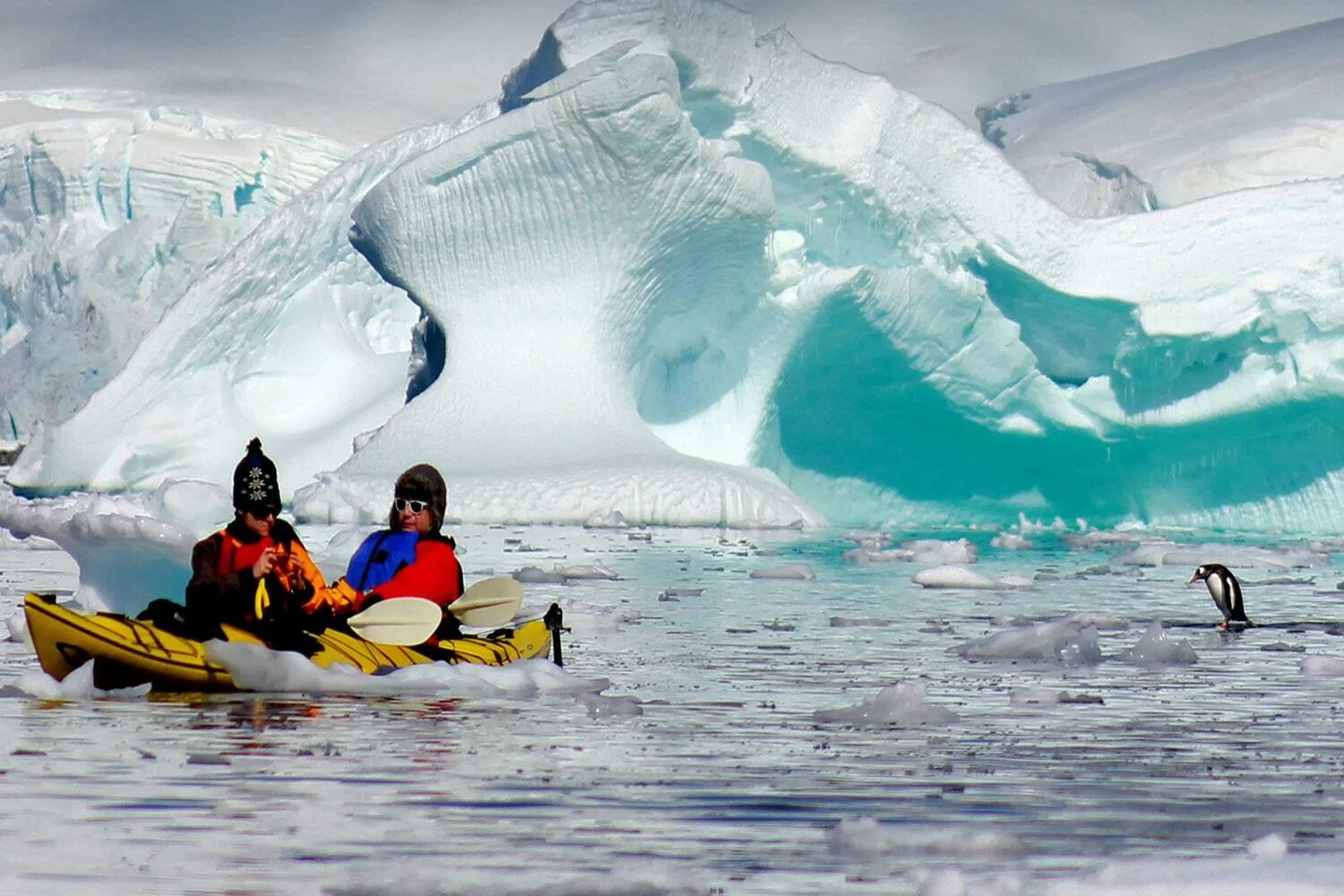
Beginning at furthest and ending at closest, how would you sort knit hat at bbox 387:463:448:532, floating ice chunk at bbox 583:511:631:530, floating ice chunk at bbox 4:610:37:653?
floating ice chunk at bbox 583:511:631:530
floating ice chunk at bbox 4:610:37:653
knit hat at bbox 387:463:448:532

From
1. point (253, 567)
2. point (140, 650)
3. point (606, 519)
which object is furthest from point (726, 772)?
point (606, 519)

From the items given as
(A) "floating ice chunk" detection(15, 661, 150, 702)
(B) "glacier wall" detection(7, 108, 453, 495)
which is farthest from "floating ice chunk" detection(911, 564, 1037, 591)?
(B) "glacier wall" detection(7, 108, 453, 495)

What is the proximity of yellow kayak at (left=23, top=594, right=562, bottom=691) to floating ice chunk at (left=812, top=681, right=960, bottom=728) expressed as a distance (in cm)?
146

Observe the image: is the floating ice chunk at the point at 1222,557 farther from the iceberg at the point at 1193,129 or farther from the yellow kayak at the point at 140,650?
the yellow kayak at the point at 140,650

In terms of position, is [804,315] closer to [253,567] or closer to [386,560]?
[386,560]

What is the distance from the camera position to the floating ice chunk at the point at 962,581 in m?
10.5

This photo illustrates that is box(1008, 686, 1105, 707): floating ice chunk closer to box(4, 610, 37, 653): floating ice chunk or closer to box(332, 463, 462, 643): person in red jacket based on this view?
box(332, 463, 462, 643): person in red jacket

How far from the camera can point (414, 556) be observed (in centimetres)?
577

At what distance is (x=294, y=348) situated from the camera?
72.2 ft

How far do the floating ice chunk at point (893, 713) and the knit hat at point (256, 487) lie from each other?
1663 mm

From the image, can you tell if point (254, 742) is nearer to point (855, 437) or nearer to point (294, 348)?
point (855, 437)

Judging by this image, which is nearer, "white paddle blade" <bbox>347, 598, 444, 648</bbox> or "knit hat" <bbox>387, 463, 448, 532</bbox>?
"white paddle blade" <bbox>347, 598, 444, 648</bbox>

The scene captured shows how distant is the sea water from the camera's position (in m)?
2.93

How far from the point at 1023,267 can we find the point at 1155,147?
25.0 feet
